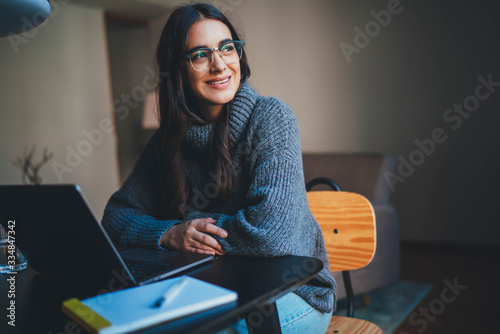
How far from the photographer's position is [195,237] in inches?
39.8

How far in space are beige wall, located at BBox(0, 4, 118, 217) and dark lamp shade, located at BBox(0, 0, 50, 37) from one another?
11.0 ft

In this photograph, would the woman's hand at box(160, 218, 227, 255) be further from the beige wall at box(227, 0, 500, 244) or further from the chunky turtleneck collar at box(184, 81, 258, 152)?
the beige wall at box(227, 0, 500, 244)

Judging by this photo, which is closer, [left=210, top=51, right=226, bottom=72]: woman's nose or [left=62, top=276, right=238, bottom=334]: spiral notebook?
[left=62, top=276, right=238, bottom=334]: spiral notebook

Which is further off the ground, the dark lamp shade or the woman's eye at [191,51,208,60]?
the dark lamp shade

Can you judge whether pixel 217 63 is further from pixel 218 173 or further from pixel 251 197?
pixel 251 197

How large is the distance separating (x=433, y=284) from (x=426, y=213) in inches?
35.0

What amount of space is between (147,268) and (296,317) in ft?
1.14

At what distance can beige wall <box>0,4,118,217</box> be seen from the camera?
393cm

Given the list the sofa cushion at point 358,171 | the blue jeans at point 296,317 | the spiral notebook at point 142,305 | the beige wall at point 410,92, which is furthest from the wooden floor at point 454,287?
the spiral notebook at point 142,305

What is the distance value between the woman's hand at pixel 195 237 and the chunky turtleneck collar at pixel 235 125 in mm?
271

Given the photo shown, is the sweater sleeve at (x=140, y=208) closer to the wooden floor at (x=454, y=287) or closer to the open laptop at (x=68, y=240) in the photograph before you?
the open laptop at (x=68, y=240)

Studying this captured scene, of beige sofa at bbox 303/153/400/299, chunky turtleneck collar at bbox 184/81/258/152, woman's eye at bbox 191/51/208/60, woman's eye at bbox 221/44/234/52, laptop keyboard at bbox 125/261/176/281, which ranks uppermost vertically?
woman's eye at bbox 221/44/234/52

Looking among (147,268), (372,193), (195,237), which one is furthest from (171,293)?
(372,193)

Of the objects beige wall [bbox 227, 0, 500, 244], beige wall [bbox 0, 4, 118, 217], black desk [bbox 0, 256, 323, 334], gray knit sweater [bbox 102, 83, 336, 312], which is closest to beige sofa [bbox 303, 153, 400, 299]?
beige wall [bbox 227, 0, 500, 244]
